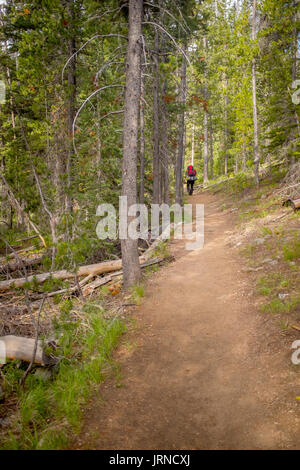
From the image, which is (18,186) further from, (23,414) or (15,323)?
(23,414)

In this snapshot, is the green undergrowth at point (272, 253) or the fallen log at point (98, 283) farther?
the fallen log at point (98, 283)

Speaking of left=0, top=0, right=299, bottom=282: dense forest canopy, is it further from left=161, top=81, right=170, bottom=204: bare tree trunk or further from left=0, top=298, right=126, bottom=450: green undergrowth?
left=0, top=298, right=126, bottom=450: green undergrowth

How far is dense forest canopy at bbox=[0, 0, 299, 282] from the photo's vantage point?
22.0ft

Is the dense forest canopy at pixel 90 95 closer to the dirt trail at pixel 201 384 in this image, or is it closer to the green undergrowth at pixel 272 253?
the dirt trail at pixel 201 384

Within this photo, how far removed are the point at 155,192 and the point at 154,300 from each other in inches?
301

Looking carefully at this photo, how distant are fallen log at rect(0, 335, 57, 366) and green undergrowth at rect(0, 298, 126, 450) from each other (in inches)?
6.2

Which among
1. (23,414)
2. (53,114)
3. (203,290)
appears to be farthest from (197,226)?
(23,414)

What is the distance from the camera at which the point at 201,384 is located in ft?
12.9

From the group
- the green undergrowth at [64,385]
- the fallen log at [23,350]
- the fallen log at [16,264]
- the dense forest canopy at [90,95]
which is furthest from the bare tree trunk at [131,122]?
the fallen log at [16,264]

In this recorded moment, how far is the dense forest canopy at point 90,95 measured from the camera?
671cm

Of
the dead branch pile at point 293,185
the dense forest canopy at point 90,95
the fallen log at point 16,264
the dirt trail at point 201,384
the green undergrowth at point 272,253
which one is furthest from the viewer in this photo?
the dead branch pile at point 293,185

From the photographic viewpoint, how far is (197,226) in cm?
1340

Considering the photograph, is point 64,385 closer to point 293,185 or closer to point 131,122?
point 131,122

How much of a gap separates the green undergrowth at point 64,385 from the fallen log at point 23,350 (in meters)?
0.16
